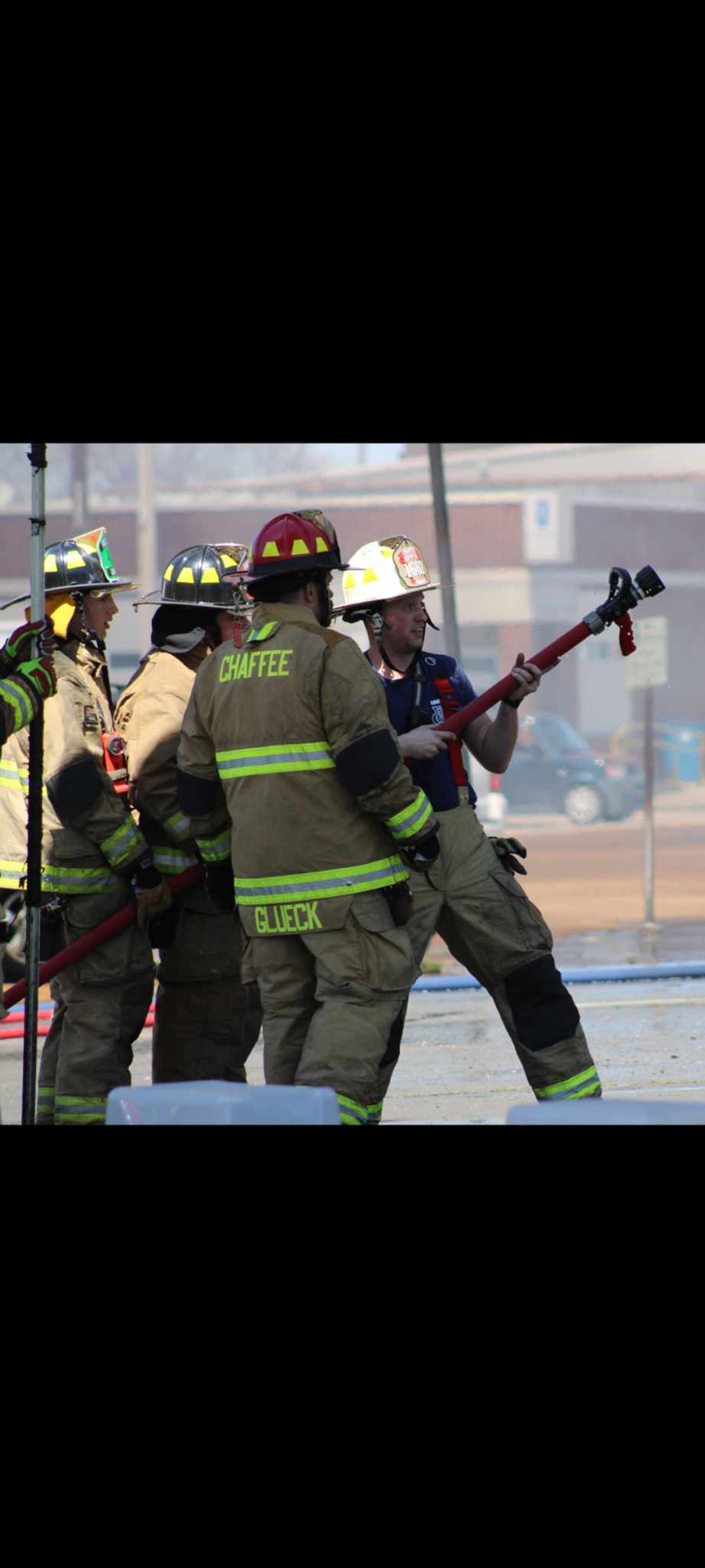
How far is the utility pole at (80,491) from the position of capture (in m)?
32.3

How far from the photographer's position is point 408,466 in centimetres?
5203

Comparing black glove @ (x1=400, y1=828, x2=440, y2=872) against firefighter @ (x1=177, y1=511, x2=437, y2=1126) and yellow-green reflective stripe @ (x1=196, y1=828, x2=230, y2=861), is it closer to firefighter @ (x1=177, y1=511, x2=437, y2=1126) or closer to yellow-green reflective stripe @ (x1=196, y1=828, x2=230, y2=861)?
firefighter @ (x1=177, y1=511, x2=437, y2=1126)

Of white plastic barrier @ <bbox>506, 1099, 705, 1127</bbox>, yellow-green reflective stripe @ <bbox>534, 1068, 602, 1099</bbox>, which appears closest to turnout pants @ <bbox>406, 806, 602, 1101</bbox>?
yellow-green reflective stripe @ <bbox>534, 1068, 602, 1099</bbox>

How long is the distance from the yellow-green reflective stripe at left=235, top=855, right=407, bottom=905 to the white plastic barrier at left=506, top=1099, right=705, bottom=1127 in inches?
51.6

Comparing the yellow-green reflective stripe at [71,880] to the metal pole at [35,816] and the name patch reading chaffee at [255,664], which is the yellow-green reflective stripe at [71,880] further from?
the name patch reading chaffee at [255,664]

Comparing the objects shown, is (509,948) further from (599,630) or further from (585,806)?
(585,806)
